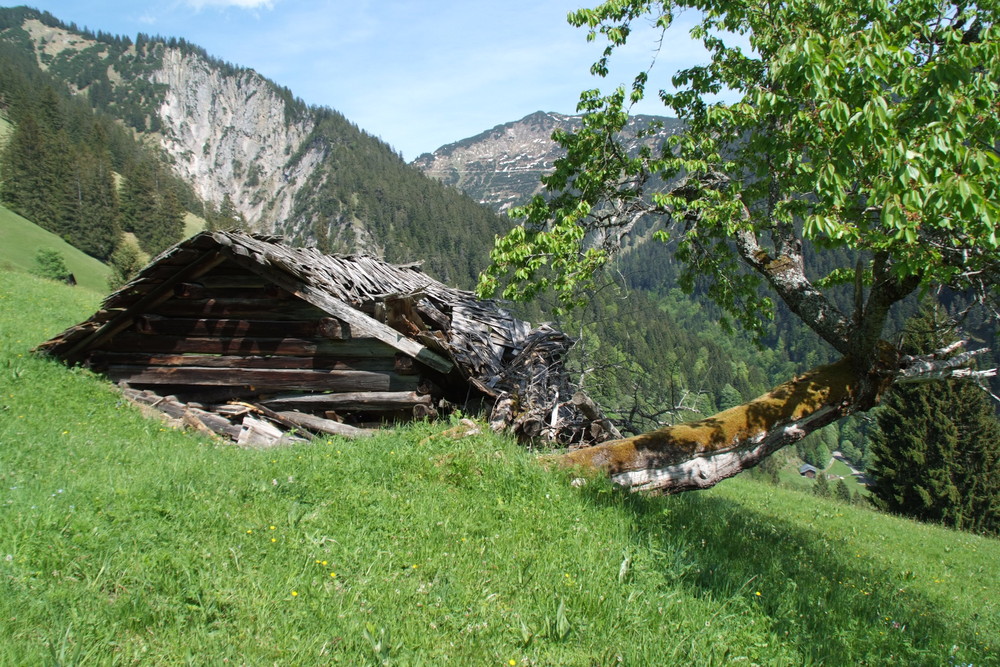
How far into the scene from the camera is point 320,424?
9414 millimetres

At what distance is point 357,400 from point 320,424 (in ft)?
2.25

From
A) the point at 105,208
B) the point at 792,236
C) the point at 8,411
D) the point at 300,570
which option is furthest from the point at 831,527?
the point at 105,208

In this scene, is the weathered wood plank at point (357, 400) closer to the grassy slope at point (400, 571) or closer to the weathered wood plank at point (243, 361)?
the weathered wood plank at point (243, 361)

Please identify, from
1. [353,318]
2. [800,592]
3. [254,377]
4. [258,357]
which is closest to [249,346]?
[258,357]

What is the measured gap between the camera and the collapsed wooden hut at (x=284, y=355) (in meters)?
9.14

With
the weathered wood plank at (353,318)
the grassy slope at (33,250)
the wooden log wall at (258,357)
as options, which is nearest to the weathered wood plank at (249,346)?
the wooden log wall at (258,357)

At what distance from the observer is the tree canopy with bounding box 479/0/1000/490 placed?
13.8 ft

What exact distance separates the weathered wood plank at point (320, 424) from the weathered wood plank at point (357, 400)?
213mm

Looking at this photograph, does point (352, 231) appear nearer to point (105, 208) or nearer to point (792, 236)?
point (105, 208)

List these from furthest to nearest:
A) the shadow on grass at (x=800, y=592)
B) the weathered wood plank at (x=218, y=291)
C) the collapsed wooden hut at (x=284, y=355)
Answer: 1. the weathered wood plank at (x=218, y=291)
2. the collapsed wooden hut at (x=284, y=355)
3. the shadow on grass at (x=800, y=592)

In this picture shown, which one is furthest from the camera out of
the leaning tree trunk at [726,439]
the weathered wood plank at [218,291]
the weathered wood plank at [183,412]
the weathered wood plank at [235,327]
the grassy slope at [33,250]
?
the grassy slope at [33,250]

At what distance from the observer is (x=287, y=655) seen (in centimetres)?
343

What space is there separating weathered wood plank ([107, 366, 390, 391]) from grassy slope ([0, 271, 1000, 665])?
2.48m

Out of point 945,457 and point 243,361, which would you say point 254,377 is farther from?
point 945,457
